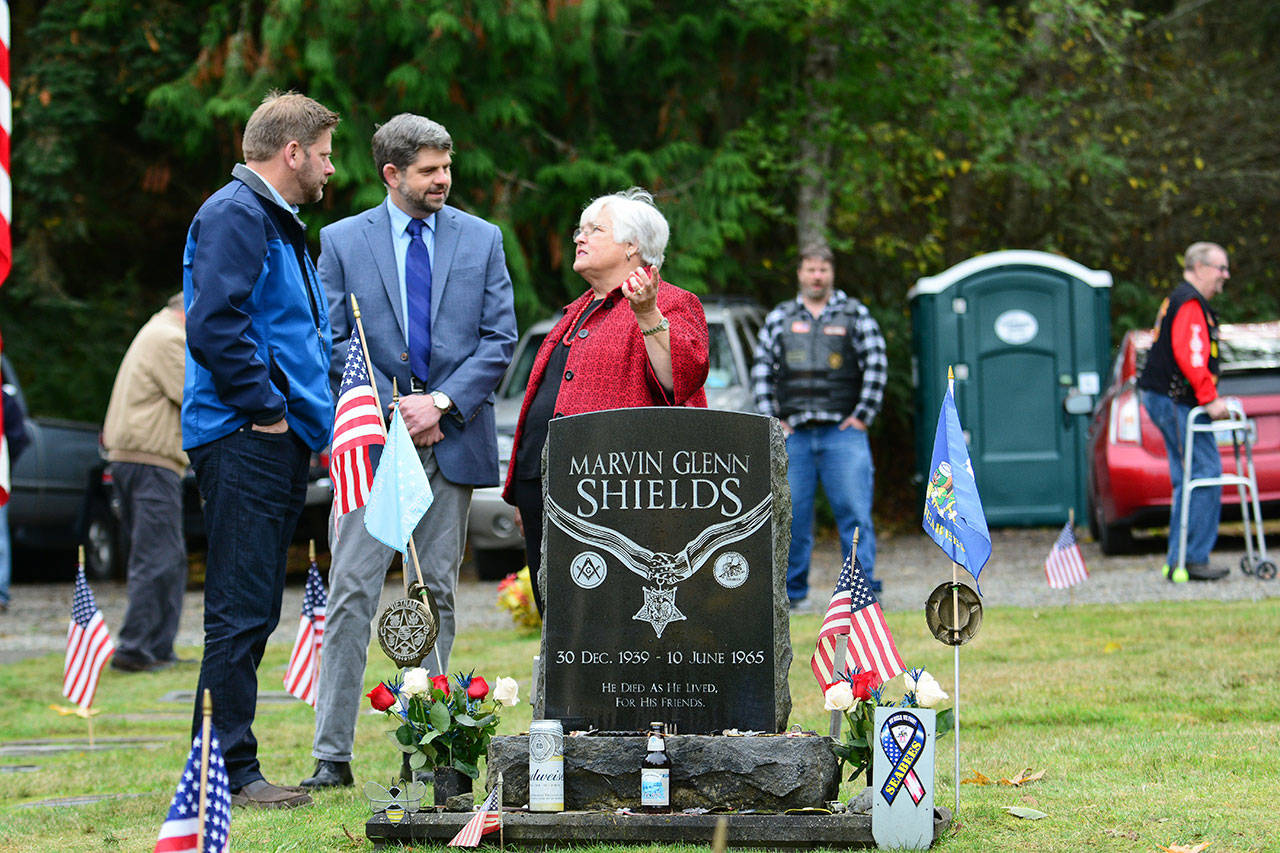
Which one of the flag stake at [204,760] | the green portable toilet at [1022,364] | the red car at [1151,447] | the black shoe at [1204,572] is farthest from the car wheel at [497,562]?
Result: the flag stake at [204,760]

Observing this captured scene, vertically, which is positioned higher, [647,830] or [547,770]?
[547,770]

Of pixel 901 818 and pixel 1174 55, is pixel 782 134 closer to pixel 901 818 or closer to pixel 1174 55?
pixel 1174 55

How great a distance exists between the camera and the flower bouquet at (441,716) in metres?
4.89

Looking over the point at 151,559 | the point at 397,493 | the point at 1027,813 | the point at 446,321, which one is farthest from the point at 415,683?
the point at 151,559

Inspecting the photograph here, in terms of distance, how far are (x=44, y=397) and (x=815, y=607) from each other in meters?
11.7

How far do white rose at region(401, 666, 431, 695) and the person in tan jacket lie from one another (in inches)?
201

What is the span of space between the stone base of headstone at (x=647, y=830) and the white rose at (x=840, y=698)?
0.32 meters

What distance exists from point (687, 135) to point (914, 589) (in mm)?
6663

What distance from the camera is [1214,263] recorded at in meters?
10.8

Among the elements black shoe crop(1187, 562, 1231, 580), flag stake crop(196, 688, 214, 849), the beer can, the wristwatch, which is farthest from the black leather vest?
flag stake crop(196, 688, 214, 849)

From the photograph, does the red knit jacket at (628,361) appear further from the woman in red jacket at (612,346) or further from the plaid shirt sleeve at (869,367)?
the plaid shirt sleeve at (869,367)

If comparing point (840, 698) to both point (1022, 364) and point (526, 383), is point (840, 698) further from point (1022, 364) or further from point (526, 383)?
point (1022, 364)

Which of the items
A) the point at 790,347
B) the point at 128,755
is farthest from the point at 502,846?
the point at 790,347

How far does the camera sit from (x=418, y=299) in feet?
19.7
